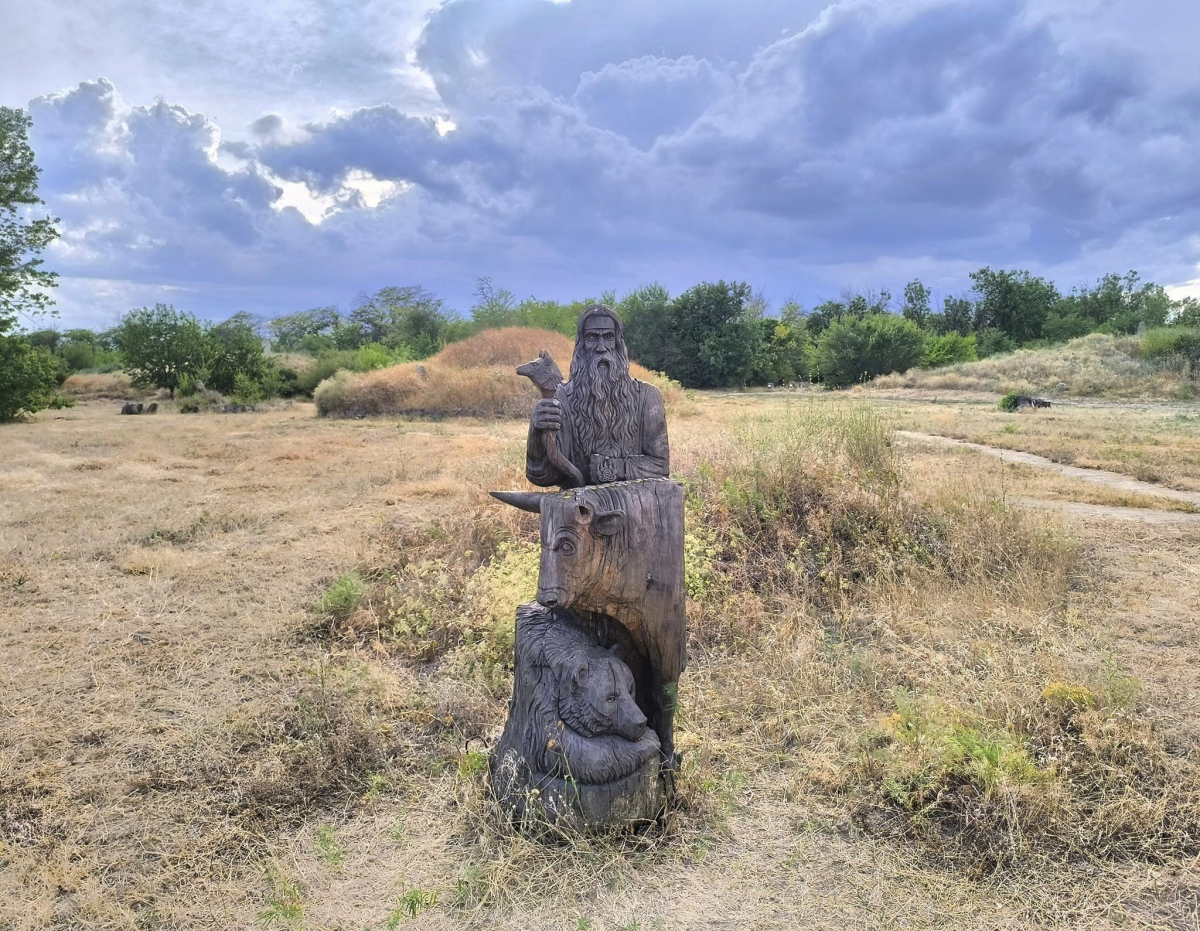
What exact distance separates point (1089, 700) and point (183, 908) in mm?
3884

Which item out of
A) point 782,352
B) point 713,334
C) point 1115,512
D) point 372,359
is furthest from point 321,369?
point 1115,512

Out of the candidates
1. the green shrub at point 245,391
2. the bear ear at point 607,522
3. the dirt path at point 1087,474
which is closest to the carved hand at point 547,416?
the bear ear at point 607,522

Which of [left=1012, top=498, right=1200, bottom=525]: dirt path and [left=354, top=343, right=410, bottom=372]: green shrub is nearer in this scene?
[left=1012, top=498, right=1200, bottom=525]: dirt path

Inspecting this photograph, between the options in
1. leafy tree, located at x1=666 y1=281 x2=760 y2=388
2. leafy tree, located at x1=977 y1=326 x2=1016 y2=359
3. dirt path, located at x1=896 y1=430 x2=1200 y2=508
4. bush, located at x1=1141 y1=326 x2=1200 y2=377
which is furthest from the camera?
leafy tree, located at x1=977 y1=326 x2=1016 y2=359

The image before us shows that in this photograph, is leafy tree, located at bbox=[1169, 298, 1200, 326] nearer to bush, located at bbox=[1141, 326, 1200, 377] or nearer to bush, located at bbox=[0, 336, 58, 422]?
bush, located at bbox=[1141, 326, 1200, 377]

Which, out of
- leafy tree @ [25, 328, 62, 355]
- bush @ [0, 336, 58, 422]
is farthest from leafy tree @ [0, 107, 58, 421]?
leafy tree @ [25, 328, 62, 355]

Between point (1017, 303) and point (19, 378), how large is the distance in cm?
4645

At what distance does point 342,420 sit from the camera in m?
19.5

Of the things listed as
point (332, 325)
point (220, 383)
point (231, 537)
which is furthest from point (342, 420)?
point (332, 325)

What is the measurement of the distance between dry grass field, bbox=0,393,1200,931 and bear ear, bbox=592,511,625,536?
1.09m

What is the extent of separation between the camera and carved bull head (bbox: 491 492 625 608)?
249cm

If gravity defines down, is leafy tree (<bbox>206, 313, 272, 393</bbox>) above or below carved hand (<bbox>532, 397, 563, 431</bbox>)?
above

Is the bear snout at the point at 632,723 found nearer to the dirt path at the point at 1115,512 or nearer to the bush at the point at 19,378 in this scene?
the dirt path at the point at 1115,512

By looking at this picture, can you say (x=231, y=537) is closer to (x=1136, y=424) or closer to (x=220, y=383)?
(x=1136, y=424)
